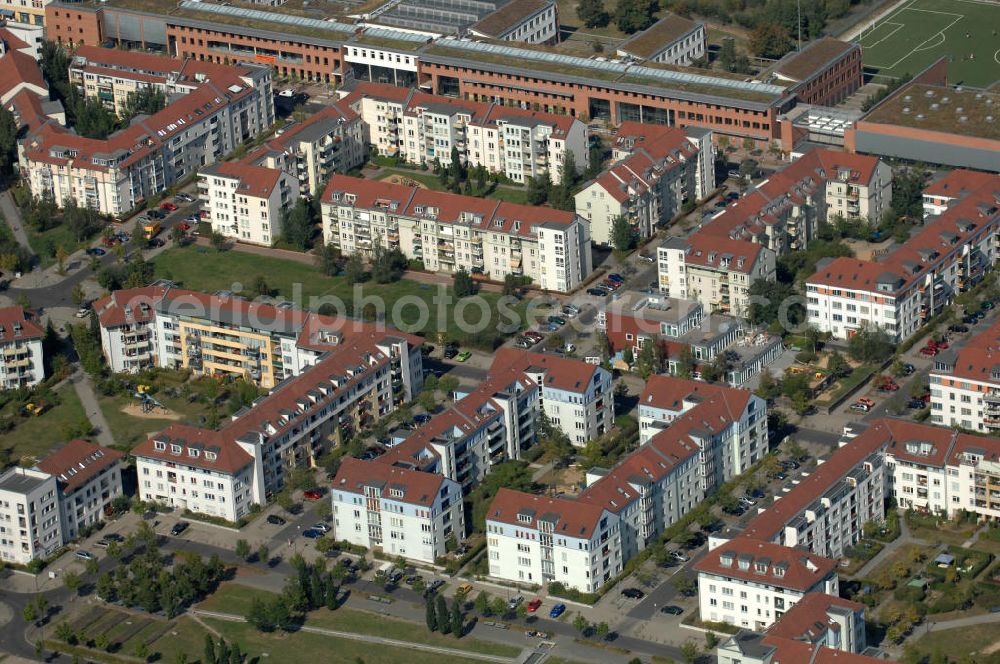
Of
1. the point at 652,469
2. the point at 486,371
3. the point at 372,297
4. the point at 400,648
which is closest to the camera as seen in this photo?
the point at 400,648

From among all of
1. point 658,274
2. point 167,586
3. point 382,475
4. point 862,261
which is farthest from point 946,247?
point 167,586

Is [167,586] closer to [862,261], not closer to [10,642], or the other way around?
[10,642]

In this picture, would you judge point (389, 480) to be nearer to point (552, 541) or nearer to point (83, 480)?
point (552, 541)

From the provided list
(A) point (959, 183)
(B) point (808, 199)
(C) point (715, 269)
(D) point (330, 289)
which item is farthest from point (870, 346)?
(D) point (330, 289)

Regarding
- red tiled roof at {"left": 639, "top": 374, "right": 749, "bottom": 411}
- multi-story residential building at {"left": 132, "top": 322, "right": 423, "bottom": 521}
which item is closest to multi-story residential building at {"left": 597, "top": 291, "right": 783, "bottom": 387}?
red tiled roof at {"left": 639, "top": 374, "right": 749, "bottom": 411}

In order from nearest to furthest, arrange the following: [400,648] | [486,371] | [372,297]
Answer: [400,648] → [486,371] → [372,297]

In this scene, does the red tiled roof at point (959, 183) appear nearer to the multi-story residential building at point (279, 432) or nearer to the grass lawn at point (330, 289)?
the grass lawn at point (330, 289)

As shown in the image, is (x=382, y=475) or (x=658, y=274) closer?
(x=382, y=475)
